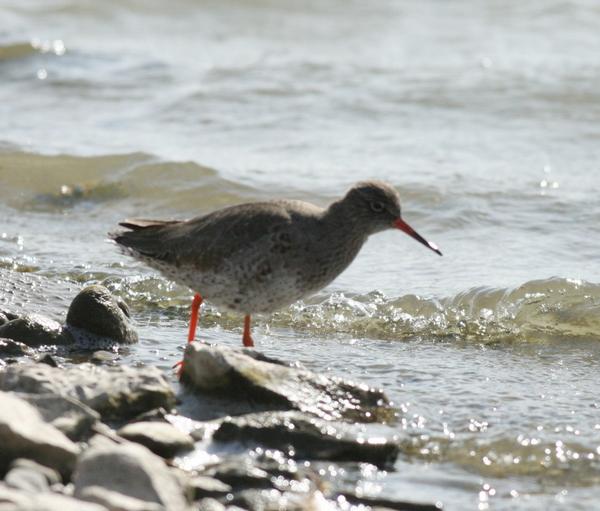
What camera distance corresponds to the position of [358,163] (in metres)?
12.6

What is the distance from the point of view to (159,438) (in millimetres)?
5465

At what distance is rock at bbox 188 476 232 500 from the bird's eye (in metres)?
2.69

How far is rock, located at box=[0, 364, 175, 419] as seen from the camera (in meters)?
5.82

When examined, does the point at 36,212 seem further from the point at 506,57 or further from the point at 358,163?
the point at 506,57

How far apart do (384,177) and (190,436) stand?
22.2ft

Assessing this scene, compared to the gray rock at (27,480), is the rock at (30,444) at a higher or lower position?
higher

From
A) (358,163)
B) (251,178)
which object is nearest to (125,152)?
(251,178)

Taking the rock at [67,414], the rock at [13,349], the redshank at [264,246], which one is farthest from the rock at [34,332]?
the rock at [67,414]

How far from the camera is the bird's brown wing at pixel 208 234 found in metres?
7.07

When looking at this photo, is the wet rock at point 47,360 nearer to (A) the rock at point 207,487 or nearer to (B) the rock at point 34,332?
(B) the rock at point 34,332

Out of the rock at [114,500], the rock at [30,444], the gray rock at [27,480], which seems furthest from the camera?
the rock at [30,444]

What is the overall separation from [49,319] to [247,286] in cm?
142

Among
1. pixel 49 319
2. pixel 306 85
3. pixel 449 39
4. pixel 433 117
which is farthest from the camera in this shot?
pixel 449 39

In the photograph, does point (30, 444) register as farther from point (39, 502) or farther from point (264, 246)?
point (264, 246)
